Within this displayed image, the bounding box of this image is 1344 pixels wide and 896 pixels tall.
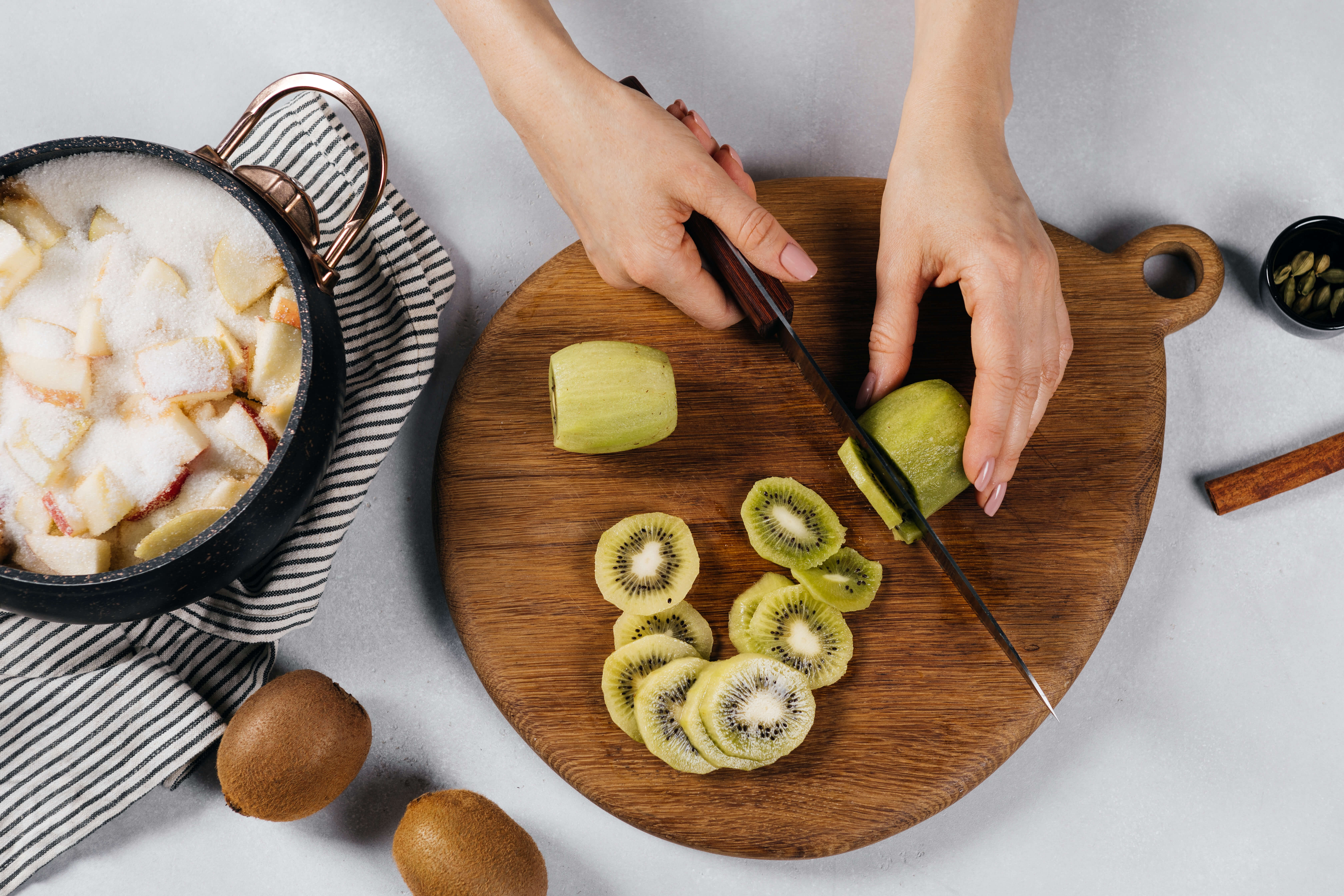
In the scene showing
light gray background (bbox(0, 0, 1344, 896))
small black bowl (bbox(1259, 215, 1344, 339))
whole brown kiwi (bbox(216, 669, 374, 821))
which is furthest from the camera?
small black bowl (bbox(1259, 215, 1344, 339))

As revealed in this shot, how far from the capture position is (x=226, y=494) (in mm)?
1192

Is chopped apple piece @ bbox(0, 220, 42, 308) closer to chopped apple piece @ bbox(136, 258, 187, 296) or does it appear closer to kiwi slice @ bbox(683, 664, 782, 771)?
chopped apple piece @ bbox(136, 258, 187, 296)

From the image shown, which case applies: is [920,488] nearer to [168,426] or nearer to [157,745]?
[168,426]

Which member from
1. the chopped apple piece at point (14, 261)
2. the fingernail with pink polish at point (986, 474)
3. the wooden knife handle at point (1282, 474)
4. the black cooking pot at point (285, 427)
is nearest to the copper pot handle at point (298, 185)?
the black cooking pot at point (285, 427)

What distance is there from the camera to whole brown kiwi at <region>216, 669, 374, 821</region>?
1.32m

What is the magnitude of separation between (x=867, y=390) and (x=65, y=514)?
123cm

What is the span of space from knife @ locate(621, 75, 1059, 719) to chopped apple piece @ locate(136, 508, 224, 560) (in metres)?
0.84

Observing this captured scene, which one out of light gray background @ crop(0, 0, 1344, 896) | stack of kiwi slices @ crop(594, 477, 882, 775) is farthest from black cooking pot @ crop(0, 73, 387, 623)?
stack of kiwi slices @ crop(594, 477, 882, 775)

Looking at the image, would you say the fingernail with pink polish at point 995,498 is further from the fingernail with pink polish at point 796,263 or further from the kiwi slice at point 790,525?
the fingernail with pink polish at point 796,263

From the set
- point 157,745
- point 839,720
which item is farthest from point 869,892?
point 157,745

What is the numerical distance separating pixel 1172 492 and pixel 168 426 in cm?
182

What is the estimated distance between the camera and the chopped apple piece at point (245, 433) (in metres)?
1.22

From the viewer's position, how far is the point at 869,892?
64.3 inches

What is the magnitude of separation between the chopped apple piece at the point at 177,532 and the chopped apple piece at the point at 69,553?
1.9 inches
